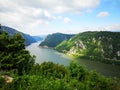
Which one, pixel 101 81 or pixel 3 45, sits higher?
pixel 3 45

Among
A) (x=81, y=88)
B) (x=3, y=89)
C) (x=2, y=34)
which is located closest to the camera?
(x=3, y=89)

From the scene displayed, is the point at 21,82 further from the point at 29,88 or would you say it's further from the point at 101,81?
the point at 101,81

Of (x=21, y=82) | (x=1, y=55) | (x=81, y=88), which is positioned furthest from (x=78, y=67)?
(x=21, y=82)

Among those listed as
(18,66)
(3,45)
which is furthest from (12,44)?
(18,66)

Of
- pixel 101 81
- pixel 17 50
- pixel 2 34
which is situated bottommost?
pixel 101 81

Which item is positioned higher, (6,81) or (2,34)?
(2,34)

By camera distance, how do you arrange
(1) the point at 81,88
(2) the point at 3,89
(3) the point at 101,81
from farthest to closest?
(3) the point at 101,81 < (1) the point at 81,88 < (2) the point at 3,89

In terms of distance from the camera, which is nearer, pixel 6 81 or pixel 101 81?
pixel 6 81

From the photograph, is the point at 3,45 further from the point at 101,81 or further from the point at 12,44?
the point at 101,81

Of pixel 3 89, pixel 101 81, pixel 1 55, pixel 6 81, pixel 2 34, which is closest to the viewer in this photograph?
pixel 3 89
